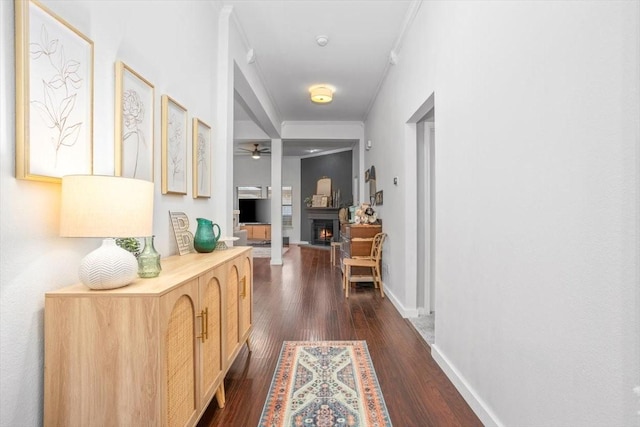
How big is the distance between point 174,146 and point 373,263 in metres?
3.10

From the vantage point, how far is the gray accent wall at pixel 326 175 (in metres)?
9.62

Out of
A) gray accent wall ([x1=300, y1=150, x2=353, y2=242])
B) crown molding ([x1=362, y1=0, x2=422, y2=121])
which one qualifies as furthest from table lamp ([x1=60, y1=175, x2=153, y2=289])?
gray accent wall ([x1=300, y1=150, x2=353, y2=242])

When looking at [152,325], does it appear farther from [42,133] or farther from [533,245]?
[533,245]

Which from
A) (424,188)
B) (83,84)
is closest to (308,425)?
(83,84)

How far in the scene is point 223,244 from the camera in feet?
8.19

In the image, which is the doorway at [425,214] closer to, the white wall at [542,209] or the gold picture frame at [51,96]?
the white wall at [542,209]

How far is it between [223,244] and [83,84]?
4.53 feet

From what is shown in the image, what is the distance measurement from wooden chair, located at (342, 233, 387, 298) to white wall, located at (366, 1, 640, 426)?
211cm

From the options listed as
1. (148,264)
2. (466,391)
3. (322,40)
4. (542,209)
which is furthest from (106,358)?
(322,40)

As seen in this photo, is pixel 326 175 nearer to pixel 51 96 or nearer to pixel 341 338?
pixel 341 338

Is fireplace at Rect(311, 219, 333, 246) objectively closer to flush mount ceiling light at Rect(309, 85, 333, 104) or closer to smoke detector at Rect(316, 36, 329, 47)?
flush mount ceiling light at Rect(309, 85, 333, 104)

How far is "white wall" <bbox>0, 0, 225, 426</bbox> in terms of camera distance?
42.0 inches

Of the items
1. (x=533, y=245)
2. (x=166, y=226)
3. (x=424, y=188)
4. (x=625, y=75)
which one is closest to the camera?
(x=625, y=75)

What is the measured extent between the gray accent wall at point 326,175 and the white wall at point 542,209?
722 cm
